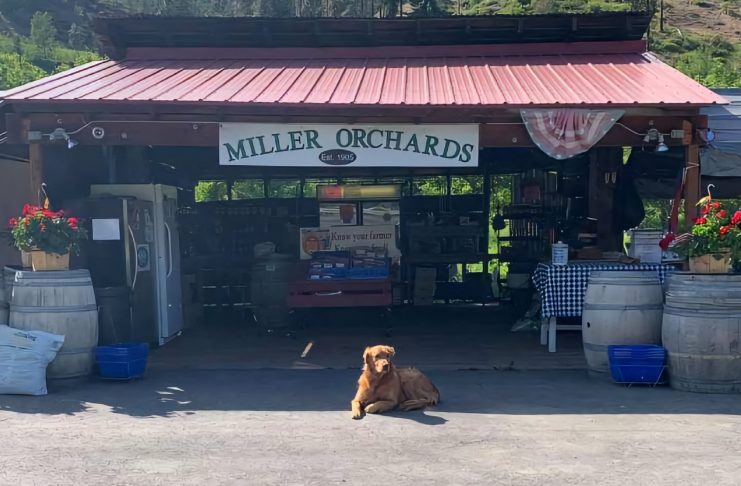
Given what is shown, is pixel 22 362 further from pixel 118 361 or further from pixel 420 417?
pixel 420 417

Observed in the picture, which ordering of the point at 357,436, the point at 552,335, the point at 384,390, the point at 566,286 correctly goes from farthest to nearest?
the point at 552,335 < the point at 566,286 < the point at 384,390 < the point at 357,436

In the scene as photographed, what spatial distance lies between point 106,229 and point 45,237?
5.05 feet

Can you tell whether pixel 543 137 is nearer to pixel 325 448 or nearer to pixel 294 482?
pixel 325 448

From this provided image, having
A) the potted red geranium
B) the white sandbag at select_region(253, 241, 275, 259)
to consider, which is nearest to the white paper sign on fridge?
the potted red geranium

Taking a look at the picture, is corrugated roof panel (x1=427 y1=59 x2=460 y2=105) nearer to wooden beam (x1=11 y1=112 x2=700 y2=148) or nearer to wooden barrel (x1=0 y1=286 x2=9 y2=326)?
wooden beam (x1=11 y1=112 x2=700 y2=148)

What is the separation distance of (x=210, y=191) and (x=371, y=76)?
11.1 meters

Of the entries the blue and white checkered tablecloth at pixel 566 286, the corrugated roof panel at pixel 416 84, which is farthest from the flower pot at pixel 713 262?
the corrugated roof panel at pixel 416 84

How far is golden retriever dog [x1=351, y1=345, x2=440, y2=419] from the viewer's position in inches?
266

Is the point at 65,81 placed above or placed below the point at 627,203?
above

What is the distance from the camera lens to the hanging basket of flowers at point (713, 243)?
743 cm

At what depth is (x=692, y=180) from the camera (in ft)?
28.8

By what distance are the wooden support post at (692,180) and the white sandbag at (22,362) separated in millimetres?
6838

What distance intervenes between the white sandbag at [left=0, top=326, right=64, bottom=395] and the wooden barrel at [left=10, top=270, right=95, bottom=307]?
350 millimetres

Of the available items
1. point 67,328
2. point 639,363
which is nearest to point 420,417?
point 639,363
